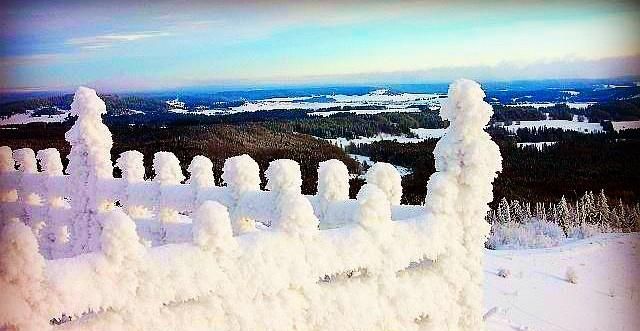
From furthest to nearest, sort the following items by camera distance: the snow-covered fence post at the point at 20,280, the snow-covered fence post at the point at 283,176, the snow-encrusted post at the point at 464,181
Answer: the snow-encrusted post at the point at 464,181 → the snow-covered fence post at the point at 283,176 → the snow-covered fence post at the point at 20,280

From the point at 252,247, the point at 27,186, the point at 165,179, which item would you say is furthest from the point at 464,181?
the point at 27,186

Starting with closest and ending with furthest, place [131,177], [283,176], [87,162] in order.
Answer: [283,176], [131,177], [87,162]

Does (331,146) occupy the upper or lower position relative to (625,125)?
lower

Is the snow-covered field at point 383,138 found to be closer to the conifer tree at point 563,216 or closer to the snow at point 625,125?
the snow at point 625,125

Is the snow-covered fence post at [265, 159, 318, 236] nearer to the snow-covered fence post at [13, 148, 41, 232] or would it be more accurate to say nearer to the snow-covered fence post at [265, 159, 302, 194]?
the snow-covered fence post at [265, 159, 302, 194]

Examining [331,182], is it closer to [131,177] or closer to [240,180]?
[240,180]

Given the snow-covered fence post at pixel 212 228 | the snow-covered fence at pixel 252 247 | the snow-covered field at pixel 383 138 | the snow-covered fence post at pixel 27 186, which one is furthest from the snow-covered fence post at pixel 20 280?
the snow-covered field at pixel 383 138
